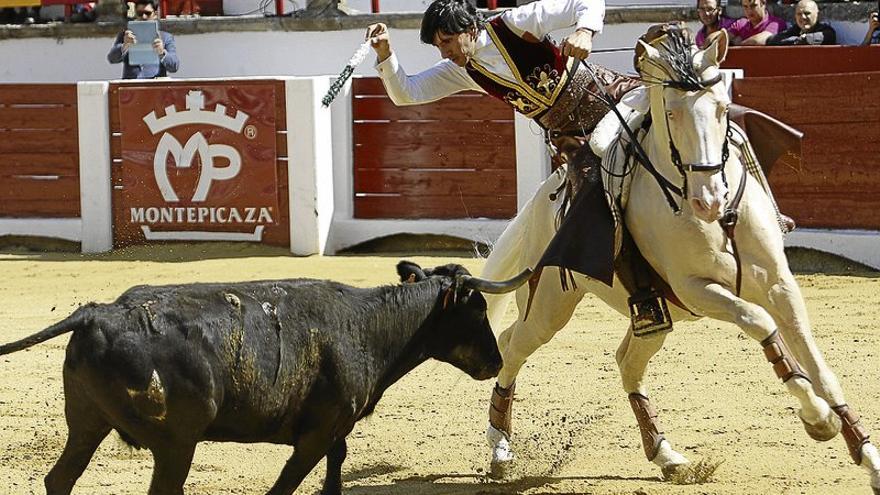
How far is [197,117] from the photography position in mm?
11609

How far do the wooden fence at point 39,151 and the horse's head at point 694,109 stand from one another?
27.2 feet

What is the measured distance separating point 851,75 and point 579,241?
216 inches

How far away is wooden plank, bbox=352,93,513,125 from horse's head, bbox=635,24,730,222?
6.37 meters

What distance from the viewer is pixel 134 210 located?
467 inches

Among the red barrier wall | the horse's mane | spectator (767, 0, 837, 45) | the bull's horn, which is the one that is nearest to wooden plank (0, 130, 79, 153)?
the red barrier wall

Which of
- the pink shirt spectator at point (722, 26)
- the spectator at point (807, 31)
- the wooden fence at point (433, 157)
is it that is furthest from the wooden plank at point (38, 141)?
the spectator at point (807, 31)

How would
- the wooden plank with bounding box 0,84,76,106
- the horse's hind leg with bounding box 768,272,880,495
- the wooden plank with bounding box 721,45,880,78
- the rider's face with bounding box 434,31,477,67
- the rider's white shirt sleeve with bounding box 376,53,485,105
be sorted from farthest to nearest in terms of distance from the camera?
the wooden plank with bounding box 0,84,76,106 → the wooden plank with bounding box 721,45,880,78 → the rider's white shirt sleeve with bounding box 376,53,485,105 → the rider's face with bounding box 434,31,477,67 → the horse's hind leg with bounding box 768,272,880,495

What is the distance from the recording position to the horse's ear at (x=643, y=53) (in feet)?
15.2

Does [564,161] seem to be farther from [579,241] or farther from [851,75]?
[851,75]

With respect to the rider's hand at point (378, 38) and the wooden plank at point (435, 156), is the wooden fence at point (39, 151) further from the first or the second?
the rider's hand at point (378, 38)

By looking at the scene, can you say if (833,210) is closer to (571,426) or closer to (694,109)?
(571,426)

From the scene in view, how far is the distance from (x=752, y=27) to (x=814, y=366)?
274 inches

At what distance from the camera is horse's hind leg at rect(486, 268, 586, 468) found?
222 inches

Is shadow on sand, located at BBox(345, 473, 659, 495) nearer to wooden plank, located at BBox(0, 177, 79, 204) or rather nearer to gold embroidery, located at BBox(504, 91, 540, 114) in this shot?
gold embroidery, located at BBox(504, 91, 540, 114)
